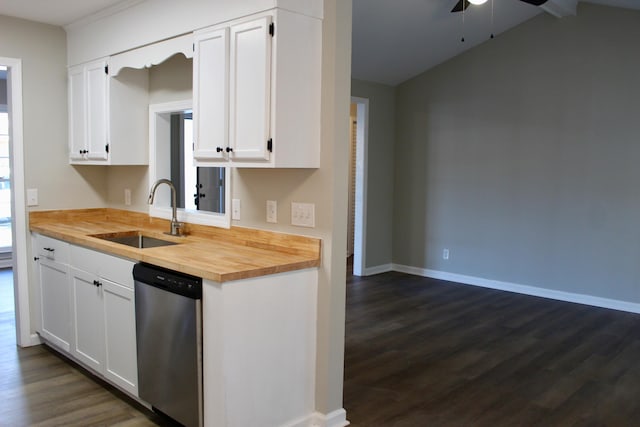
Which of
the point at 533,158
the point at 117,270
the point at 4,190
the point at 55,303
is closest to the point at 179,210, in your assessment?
the point at 117,270

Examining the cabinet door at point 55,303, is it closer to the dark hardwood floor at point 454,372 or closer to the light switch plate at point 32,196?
the dark hardwood floor at point 454,372

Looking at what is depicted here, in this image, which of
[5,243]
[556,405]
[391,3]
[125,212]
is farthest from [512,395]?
[5,243]

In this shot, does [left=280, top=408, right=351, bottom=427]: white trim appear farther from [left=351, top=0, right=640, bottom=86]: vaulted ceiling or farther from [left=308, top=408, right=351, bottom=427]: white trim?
[left=351, top=0, right=640, bottom=86]: vaulted ceiling

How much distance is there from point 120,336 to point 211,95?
4.83 ft

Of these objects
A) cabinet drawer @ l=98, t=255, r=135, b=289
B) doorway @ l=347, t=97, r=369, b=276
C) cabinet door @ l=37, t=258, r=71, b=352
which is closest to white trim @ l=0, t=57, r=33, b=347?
cabinet door @ l=37, t=258, r=71, b=352

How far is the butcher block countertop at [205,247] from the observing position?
242cm

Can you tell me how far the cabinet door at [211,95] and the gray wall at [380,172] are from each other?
376 cm

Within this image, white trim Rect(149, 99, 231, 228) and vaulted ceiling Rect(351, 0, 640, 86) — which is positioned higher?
vaulted ceiling Rect(351, 0, 640, 86)

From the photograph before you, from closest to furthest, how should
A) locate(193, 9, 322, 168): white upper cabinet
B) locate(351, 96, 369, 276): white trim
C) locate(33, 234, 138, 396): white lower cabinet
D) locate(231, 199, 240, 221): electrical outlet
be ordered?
locate(193, 9, 322, 168): white upper cabinet → locate(33, 234, 138, 396): white lower cabinet → locate(231, 199, 240, 221): electrical outlet → locate(351, 96, 369, 276): white trim

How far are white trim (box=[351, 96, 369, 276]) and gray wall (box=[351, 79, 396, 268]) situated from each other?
0.22 feet

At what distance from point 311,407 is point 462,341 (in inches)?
A: 75.0

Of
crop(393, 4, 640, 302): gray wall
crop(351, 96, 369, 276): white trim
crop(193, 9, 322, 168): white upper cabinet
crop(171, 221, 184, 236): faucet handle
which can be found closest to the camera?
crop(193, 9, 322, 168): white upper cabinet

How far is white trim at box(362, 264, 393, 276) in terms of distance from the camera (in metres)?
6.58

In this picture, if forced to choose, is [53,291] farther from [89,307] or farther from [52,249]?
[89,307]
